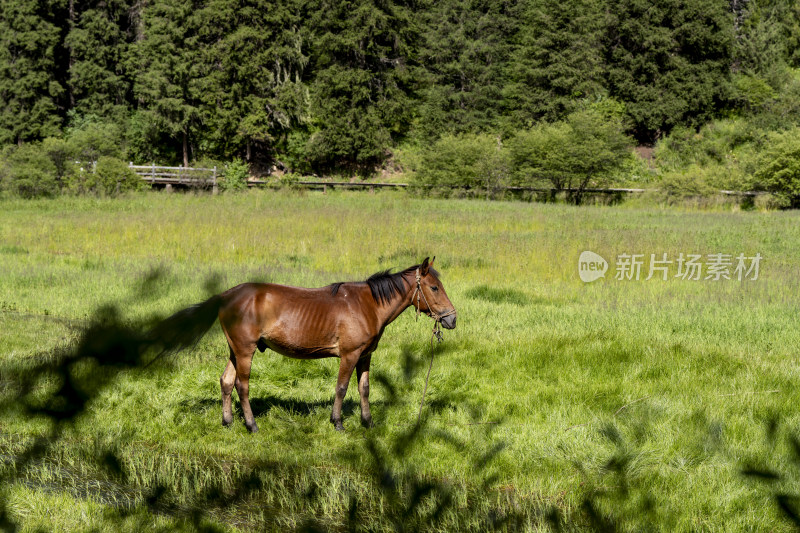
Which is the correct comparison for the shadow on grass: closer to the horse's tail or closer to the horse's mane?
the horse's tail

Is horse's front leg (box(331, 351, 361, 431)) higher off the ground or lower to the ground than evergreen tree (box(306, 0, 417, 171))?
lower

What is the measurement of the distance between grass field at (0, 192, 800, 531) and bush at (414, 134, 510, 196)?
26.4 metres

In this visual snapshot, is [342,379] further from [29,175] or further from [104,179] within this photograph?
[104,179]

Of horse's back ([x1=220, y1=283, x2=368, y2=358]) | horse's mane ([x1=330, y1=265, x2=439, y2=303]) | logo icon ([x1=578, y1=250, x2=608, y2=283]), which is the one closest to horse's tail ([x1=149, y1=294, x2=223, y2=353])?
horse's back ([x1=220, y1=283, x2=368, y2=358])

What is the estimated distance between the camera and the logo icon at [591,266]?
1535cm

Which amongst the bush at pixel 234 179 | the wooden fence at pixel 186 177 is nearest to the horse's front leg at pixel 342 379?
the bush at pixel 234 179

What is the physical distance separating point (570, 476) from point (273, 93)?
5004 centimetres

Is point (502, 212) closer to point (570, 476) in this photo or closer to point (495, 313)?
point (495, 313)

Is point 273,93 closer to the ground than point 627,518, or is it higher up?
higher up

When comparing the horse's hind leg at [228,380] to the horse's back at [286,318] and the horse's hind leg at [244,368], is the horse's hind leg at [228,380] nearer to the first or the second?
the horse's hind leg at [244,368]

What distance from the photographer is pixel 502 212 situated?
28.9m

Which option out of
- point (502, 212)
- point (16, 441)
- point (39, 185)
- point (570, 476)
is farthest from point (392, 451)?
point (39, 185)

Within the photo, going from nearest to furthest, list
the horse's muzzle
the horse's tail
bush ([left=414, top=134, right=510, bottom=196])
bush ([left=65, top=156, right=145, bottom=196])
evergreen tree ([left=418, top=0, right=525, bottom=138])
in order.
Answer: the horse's muzzle
the horse's tail
bush ([left=65, top=156, right=145, bottom=196])
bush ([left=414, top=134, right=510, bottom=196])
evergreen tree ([left=418, top=0, right=525, bottom=138])

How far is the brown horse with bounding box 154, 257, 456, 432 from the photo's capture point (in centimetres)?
591
